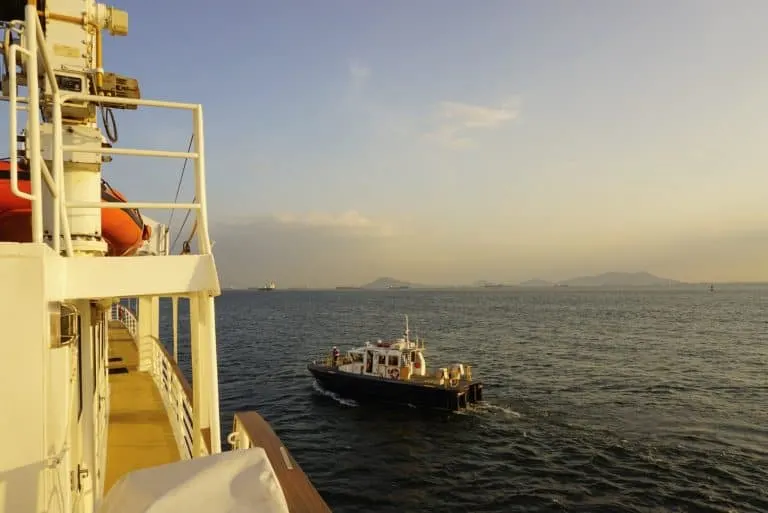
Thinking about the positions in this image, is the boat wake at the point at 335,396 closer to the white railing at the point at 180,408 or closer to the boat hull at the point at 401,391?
the boat hull at the point at 401,391

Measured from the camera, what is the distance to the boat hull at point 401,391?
25625mm

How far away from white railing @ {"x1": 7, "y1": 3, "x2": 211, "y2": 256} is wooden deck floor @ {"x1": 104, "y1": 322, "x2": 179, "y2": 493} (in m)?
4.59

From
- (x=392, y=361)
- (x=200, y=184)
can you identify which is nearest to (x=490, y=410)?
(x=392, y=361)

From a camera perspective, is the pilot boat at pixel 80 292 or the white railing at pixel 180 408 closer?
the pilot boat at pixel 80 292

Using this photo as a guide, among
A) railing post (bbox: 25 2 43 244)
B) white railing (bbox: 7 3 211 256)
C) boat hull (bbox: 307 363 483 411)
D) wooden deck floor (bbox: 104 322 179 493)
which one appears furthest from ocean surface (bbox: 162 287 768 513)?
railing post (bbox: 25 2 43 244)

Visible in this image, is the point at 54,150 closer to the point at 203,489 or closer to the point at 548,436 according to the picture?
the point at 203,489

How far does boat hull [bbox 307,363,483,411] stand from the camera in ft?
84.1

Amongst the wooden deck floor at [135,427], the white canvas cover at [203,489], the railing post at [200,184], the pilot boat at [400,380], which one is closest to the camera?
the white canvas cover at [203,489]

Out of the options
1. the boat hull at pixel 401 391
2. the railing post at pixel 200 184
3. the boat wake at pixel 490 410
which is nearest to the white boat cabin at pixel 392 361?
the boat hull at pixel 401 391

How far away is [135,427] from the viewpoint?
29.2 ft

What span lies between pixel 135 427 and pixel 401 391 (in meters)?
19.1

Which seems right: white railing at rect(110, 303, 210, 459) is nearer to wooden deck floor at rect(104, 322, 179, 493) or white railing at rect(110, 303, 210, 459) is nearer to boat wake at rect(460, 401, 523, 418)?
wooden deck floor at rect(104, 322, 179, 493)

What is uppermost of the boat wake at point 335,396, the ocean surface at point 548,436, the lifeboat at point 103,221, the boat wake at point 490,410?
the lifeboat at point 103,221

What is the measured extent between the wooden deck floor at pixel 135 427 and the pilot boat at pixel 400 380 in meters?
15.4
